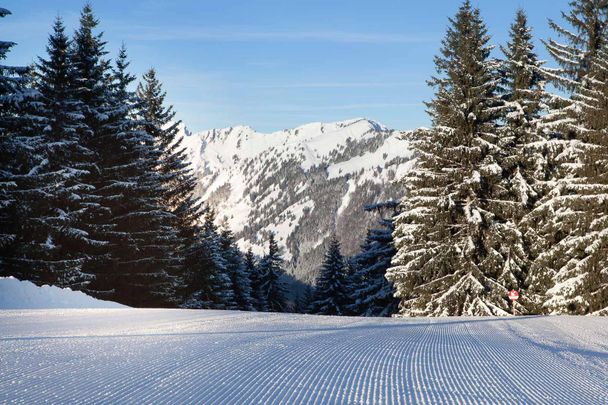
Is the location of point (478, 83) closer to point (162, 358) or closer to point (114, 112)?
point (114, 112)

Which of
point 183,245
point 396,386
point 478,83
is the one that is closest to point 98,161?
point 183,245

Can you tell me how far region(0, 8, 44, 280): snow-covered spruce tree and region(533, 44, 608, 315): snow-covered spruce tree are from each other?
56.8 feet

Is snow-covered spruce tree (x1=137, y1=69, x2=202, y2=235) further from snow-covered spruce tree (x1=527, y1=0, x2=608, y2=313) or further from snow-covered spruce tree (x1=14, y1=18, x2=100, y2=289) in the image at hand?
snow-covered spruce tree (x1=527, y1=0, x2=608, y2=313)

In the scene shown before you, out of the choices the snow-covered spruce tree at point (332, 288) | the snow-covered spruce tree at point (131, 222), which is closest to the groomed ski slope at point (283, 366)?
the snow-covered spruce tree at point (131, 222)

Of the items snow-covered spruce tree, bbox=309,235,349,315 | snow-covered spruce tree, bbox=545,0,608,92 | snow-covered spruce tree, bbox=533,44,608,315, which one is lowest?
snow-covered spruce tree, bbox=309,235,349,315

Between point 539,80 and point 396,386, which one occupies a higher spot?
point 539,80

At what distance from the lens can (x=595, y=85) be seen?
17312mm

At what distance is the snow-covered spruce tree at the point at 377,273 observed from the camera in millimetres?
26861

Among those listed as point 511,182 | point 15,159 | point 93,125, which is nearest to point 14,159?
point 15,159

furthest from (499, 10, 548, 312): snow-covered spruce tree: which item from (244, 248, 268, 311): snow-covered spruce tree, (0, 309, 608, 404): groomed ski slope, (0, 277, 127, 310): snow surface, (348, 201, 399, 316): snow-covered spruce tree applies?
(244, 248, 268, 311): snow-covered spruce tree

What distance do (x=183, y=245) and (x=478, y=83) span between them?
53.5ft

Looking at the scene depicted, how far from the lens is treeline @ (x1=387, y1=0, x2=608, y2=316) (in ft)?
55.1

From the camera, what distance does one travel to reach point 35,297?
11.8 metres

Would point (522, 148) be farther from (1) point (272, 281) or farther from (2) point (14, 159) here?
(1) point (272, 281)
